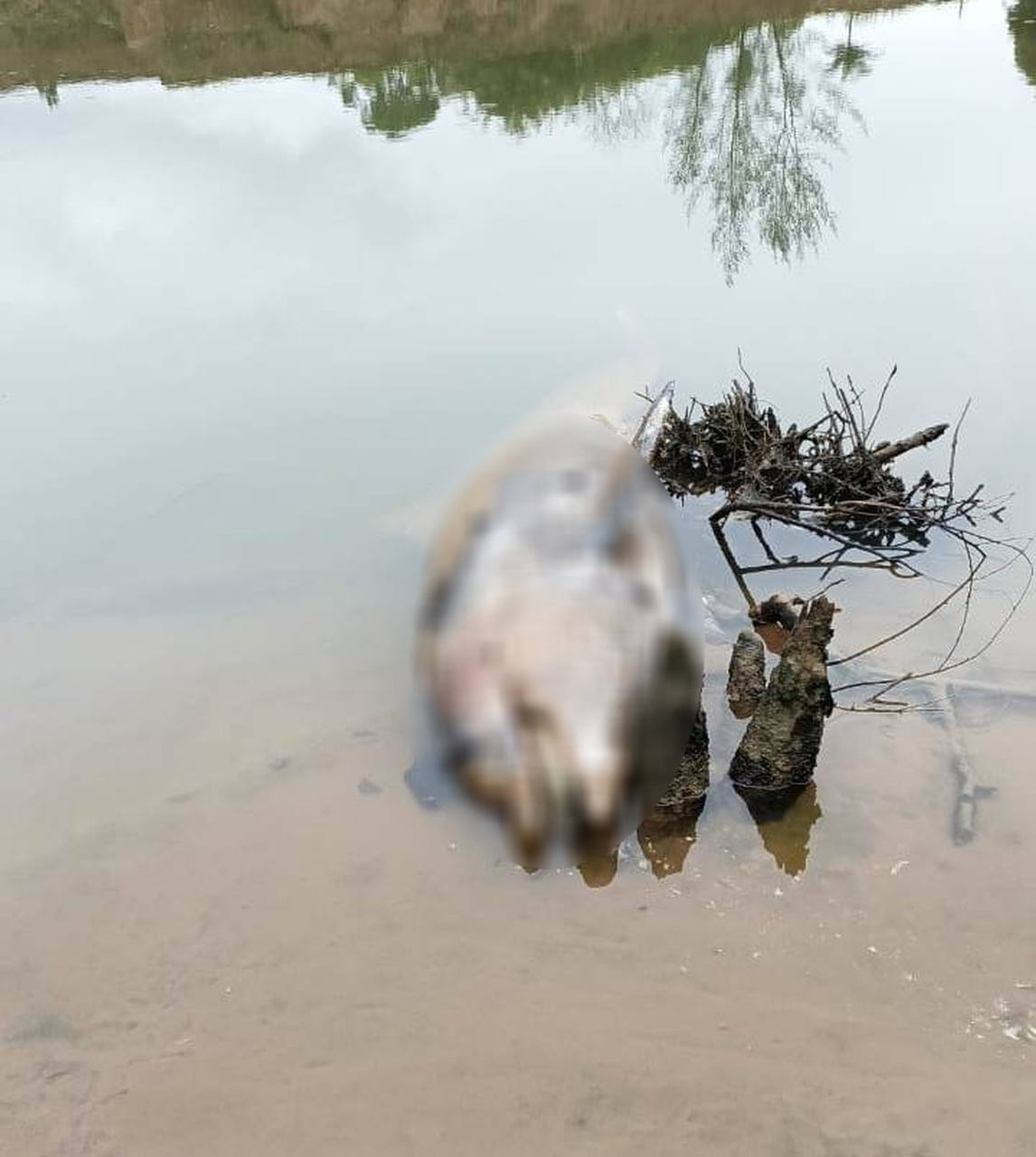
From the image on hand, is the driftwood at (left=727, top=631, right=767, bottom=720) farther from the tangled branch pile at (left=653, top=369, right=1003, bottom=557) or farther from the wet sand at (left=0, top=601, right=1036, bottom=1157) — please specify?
the tangled branch pile at (left=653, top=369, right=1003, bottom=557)

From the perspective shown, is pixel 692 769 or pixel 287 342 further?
pixel 287 342

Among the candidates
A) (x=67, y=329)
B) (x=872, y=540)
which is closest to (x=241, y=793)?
(x=872, y=540)

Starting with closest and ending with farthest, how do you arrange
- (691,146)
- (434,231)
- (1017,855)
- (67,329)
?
(1017,855)
(67,329)
(434,231)
(691,146)

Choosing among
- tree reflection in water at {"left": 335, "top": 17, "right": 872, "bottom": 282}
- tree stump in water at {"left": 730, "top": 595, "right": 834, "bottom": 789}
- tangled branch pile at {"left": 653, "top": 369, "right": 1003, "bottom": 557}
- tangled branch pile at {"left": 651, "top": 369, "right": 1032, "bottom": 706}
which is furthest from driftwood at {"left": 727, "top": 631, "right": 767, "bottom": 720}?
tree reflection in water at {"left": 335, "top": 17, "right": 872, "bottom": 282}

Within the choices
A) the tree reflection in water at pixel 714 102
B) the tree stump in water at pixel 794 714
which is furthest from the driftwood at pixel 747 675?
the tree reflection in water at pixel 714 102

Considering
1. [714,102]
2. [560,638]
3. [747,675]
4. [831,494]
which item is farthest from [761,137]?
[560,638]

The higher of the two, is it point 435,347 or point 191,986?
point 435,347

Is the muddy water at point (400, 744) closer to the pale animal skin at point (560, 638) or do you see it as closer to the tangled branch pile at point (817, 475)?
the pale animal skin at point (560, 638)

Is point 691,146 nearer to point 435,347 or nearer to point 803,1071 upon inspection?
point 435,347
